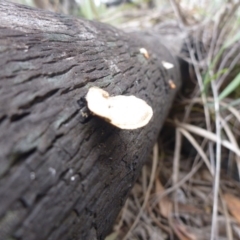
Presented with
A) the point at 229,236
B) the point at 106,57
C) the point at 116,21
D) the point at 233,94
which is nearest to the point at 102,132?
the point at 106,57

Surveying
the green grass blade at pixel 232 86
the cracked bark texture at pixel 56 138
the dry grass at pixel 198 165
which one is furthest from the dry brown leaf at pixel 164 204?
the cracked bark texture at pixel 56 138

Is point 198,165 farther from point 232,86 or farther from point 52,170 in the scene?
point 52,170

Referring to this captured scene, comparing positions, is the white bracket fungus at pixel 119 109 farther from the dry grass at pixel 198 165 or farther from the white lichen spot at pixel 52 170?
the dry grass at pixel 198 165

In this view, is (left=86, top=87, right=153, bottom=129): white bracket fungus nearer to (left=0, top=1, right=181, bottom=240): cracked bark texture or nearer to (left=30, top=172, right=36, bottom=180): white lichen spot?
(left=0, top=1, right=181, bottom=240): cracked bark texture

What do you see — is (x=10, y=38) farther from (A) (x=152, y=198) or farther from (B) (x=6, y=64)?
(A) (x=152, y=198)

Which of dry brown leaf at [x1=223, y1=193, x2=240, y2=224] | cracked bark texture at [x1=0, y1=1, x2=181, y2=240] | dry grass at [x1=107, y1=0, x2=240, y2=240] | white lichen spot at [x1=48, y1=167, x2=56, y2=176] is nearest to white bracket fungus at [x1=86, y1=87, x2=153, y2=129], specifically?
cracked bark texture at [x1=0, y1=1, x2=181, y2=240]

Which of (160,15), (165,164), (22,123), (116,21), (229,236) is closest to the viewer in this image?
(22,123)

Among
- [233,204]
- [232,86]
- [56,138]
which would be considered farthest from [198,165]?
[56,138]
